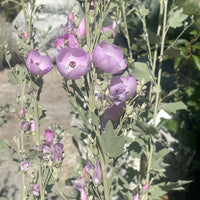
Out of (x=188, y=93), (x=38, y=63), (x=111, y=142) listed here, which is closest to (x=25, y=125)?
(x=38, y=63)

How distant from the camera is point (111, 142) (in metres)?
0.68

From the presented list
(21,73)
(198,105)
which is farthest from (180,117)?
(21,73)

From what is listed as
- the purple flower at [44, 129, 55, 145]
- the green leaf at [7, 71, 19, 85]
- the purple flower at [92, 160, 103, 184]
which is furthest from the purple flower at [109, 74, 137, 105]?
the green leaf at [7, 71, 19, 85]

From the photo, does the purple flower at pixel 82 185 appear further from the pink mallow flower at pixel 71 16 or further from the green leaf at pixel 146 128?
the pink mallow flower at pixel 71 16

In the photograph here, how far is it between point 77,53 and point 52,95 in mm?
3817

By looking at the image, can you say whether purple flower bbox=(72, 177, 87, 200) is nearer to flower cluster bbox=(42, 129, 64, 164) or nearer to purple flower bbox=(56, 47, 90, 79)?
flower cluster bbox=(42, 129, 64, 164)

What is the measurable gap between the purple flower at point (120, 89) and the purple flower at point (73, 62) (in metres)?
0.08

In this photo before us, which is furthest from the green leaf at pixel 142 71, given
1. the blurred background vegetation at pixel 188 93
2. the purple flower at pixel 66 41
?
the blurred background vegetation at pixel 188 93

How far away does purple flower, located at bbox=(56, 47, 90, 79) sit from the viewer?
2.03 ft

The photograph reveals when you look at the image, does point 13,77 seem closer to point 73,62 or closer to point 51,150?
point 51,150

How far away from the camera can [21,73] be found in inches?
44.3

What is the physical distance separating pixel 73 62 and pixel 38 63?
0.53ft

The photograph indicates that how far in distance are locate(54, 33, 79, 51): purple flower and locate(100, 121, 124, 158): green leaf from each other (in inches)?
6.7

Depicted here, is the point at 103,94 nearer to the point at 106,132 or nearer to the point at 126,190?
the point at 106,132
